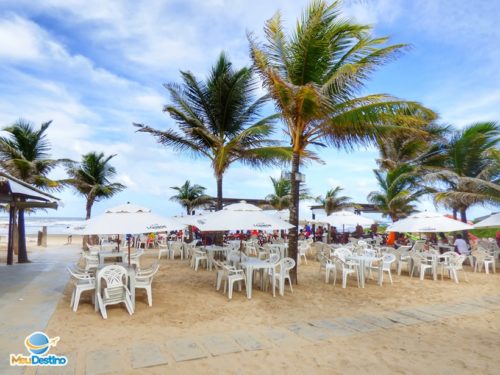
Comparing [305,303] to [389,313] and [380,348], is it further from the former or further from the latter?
[380,348]

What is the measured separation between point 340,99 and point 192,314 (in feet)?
20.5

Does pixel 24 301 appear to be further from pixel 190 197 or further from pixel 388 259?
pixel 190 197

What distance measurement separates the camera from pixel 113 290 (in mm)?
5648

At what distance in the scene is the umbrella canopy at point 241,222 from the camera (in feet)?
22.9

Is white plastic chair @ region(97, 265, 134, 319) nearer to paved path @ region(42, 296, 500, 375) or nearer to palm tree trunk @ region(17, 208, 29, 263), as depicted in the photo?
paved path @ region(42, 296, 500, 375)

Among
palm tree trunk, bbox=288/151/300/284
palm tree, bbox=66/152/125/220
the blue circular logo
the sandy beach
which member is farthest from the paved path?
palm tree, bbox=66/152/125/220

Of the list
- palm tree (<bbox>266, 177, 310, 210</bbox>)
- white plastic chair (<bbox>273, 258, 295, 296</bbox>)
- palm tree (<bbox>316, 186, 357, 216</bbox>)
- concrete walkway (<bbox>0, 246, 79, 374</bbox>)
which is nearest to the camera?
concrete walkway (<bbox>0, 246, 79, 374</bbox>)

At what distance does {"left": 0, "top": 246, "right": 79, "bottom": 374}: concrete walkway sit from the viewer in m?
4.23

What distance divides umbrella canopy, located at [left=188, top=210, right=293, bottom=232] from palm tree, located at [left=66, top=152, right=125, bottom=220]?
43.1 feet

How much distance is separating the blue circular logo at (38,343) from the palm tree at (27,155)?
11.9 metres

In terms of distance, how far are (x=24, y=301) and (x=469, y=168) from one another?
18.5 m

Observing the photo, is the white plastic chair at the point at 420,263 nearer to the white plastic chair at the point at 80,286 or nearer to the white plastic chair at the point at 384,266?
the white plastic chair at the point at 384,266

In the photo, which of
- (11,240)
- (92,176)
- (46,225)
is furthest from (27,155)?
(46,225)

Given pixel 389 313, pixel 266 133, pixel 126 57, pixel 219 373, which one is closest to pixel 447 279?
pixel 389 313
